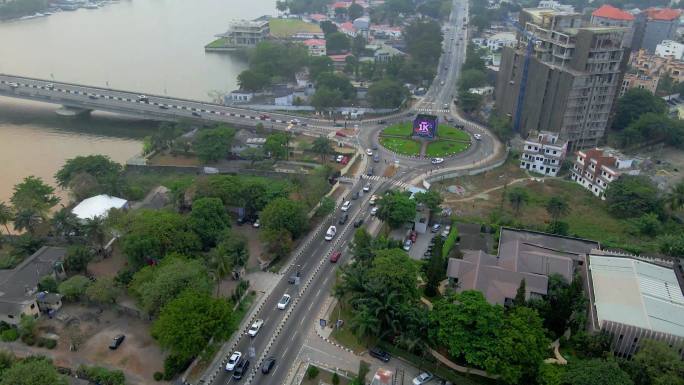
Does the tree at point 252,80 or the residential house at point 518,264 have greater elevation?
the tree at point 252,80

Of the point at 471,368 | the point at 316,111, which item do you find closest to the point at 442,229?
the point at 471,368

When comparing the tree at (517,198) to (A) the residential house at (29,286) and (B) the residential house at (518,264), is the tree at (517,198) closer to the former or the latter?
(B) the residential house at (518,264)

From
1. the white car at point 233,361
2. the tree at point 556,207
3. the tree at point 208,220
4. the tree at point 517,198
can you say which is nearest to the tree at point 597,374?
the white car at point 233,361

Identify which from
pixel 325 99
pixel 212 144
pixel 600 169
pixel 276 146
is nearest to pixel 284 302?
pixel 276 146

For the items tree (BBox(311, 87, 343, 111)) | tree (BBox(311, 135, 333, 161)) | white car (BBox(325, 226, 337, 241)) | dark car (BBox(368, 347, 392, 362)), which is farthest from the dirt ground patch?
tree (BBox(311, 87, 343, 111))

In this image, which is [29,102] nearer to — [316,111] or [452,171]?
[316,111]

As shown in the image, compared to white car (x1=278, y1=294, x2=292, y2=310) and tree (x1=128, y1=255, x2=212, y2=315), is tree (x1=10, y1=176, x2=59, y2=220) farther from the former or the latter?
white car (x1=278, y1=294, x2=292, y2=310)

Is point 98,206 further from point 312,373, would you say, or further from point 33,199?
point 312,373
